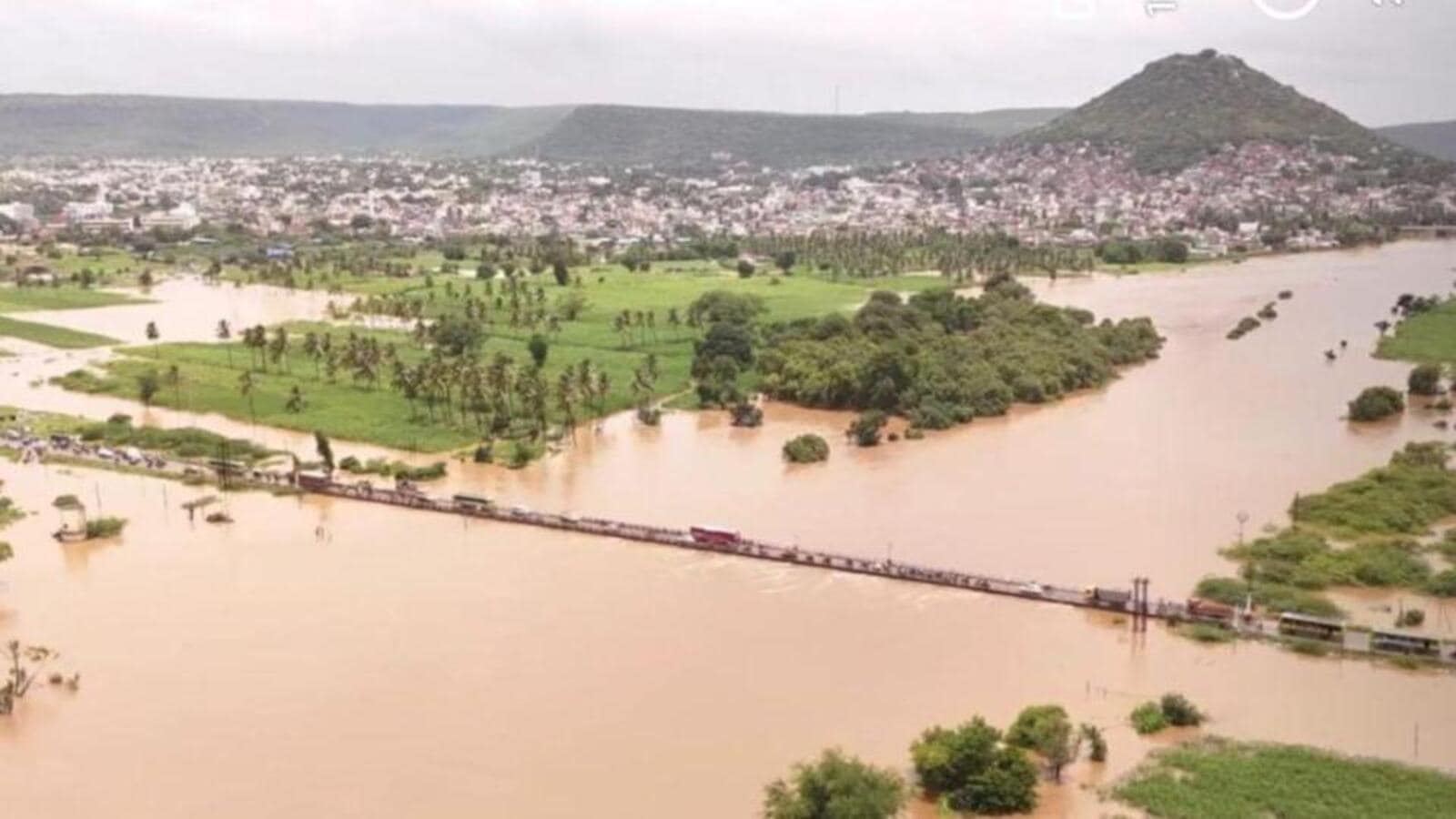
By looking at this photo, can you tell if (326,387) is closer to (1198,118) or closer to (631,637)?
(631,637)

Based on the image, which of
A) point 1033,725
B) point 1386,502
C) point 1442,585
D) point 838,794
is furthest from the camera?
point 1386,502

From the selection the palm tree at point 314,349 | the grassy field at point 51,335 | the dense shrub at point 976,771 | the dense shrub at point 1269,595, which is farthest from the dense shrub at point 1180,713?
the grassy field at point 51,335

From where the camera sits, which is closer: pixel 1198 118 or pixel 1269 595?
pixel 1269 595

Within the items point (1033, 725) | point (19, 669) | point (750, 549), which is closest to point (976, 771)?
point (1033, 725)

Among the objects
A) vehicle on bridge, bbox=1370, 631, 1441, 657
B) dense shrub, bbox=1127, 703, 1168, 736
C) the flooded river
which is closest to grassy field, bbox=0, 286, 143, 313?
the flooded river

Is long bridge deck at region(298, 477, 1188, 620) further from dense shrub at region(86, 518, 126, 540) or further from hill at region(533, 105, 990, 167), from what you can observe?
hill at region(533, 105, 990, 167)

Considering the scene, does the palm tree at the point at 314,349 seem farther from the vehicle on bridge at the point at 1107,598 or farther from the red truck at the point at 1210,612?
the red truck at the point at 1210,612

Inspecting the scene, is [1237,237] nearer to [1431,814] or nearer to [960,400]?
[960,400]
